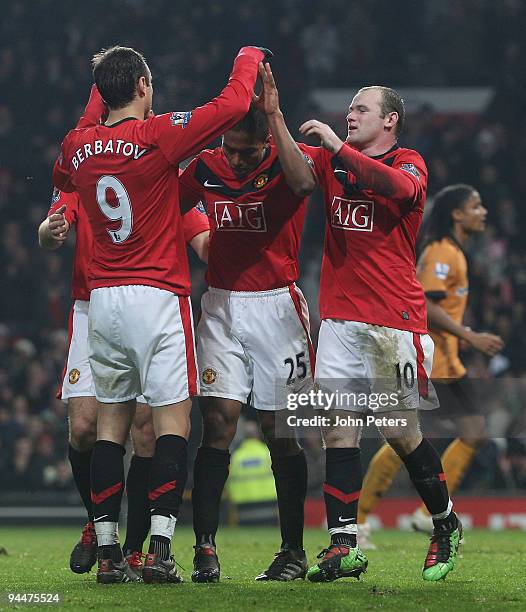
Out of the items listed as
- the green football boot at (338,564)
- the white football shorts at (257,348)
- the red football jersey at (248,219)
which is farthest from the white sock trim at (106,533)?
the red football jersey at (248,219)

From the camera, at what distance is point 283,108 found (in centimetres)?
1655

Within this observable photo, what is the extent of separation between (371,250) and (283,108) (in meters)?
11.4

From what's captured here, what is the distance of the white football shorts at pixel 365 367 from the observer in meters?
5.31

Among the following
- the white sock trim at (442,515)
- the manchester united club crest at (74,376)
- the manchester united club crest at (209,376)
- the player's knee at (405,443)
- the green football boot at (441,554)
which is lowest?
the green football boot at (441,554)

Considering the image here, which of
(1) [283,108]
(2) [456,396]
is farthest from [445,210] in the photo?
(1) [283,108]

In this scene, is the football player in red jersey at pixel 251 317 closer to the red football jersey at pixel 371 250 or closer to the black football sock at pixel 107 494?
the red football jersey at pixel 371 250

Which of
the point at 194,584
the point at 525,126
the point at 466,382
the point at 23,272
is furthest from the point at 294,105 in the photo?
the point at 194,584

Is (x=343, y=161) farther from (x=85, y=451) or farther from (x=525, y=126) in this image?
(x=525, y=126)

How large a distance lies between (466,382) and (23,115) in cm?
1047

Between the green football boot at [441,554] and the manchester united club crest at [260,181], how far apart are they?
5.95ft

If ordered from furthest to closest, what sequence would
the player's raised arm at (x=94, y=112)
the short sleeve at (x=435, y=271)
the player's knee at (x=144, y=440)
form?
the short sleeve at (x=435, y=271), the player's knee at (x=144, y=440), the player's raised arm at (x=94, y=112)

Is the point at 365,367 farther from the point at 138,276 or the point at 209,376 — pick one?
the point at 138,276

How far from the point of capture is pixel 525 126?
17125mm

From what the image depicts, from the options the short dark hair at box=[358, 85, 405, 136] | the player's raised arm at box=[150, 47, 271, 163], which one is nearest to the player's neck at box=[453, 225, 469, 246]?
the short dark hair at box=[358, 85, 405, 136]
